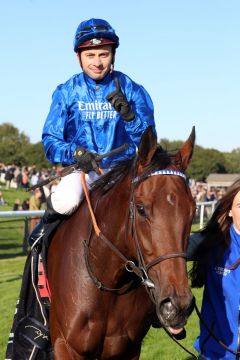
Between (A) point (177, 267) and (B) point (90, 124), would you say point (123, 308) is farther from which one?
(B) point (90, 124)

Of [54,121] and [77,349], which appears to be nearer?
[77,349]

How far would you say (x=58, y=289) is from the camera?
372 cm

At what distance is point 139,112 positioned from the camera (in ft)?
14.2

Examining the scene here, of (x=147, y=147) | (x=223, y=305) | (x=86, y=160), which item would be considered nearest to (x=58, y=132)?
(x=86, y=160)

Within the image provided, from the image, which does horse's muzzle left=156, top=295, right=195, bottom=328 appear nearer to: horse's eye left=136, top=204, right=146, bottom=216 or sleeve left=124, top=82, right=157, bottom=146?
horse's eye left=136, top=204, right=146, bottom=216

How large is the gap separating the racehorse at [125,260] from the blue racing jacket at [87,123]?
0.51 meters

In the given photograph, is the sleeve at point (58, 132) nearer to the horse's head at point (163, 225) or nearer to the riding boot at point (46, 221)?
the riding boot at point (46, 221)

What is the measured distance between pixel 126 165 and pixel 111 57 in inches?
44.9

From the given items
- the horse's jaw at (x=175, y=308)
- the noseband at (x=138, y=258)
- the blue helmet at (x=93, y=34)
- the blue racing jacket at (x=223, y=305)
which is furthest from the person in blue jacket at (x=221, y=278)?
the blue helmet at (x=93, y=34)

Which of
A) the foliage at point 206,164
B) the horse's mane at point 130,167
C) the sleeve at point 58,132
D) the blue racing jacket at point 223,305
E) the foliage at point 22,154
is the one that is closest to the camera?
the horse's mane at point 130,167

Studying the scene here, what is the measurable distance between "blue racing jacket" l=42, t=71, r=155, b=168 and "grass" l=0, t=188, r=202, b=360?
2.33 meters

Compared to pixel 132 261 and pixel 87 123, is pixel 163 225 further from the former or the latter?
pixel 87 123

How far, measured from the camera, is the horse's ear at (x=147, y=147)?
303cm

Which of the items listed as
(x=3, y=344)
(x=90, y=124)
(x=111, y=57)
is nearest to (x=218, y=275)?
(x=90, y=124)
